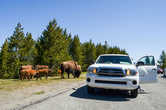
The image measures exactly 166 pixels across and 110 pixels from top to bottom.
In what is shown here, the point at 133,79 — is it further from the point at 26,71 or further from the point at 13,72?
the point at 13,72

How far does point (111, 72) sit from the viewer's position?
7.16m

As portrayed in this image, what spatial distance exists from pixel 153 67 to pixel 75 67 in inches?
505

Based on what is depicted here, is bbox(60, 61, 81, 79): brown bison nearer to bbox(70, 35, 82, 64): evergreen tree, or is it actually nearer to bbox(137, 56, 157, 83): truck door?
bbox(137, 56, 157, 83): truck door

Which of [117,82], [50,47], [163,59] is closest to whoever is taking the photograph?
[117,82]

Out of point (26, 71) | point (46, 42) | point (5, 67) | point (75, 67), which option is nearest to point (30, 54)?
point (5, 67)

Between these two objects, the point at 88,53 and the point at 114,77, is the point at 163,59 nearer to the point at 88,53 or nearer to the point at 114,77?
the point at 88,53

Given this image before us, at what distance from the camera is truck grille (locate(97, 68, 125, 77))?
708cm

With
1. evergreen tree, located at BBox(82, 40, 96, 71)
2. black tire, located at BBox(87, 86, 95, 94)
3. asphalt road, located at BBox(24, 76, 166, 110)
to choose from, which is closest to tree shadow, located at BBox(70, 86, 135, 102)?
asphalt road, located at BBox(24, 76, 166, 110)

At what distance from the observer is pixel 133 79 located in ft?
22.9

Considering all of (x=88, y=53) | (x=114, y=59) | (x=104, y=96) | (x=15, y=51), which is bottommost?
(x=104, y=96)

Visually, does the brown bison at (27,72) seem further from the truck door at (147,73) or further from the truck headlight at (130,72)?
the truck headlight at (130,72)

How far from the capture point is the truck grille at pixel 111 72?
279 inches

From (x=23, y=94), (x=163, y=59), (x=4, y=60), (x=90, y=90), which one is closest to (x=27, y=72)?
(x=23, y=94)

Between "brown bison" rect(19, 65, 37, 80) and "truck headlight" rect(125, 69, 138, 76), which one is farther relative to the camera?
"brown bison" rect(19, 65, 37, 80)
